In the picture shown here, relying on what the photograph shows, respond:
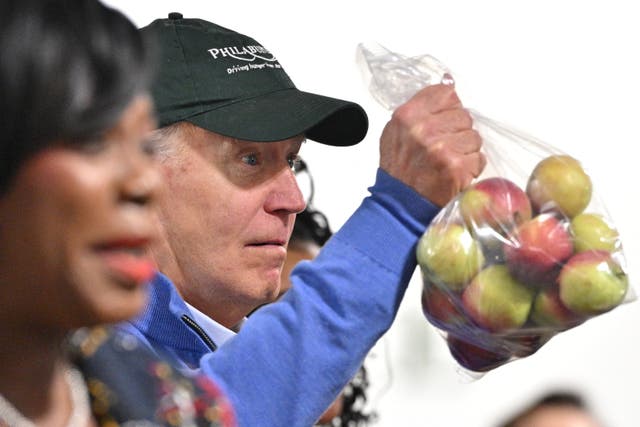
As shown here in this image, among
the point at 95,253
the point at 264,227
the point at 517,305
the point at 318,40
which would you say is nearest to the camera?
the point at 95,253

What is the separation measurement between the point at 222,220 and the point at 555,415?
53 cm

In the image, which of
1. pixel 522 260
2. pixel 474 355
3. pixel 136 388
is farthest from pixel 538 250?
pixel 136 388

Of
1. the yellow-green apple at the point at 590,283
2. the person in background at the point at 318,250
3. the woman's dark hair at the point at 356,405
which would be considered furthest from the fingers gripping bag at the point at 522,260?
the woman's dark hair at the point at 356,405

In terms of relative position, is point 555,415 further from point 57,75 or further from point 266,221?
point 57,75

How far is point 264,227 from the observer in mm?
1592

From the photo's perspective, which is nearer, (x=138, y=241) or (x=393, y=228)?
(x=138, y=241)

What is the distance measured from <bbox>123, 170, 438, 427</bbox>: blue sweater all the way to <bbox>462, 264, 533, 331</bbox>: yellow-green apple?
0.07m

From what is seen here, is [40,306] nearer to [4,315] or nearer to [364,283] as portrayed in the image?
[4,315]

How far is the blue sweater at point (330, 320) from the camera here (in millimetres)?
1173

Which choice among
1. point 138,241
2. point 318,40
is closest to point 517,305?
point 138,241

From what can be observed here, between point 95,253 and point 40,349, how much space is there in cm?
9

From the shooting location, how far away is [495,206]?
1167mm

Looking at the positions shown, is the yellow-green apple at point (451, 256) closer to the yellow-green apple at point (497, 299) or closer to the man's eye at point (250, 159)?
the yellow-green apple at point (497, 299)

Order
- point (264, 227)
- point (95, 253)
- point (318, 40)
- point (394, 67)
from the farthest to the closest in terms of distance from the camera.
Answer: point (318, 40)
point (264, 227)
point (394, 67)
point (95, 253)
